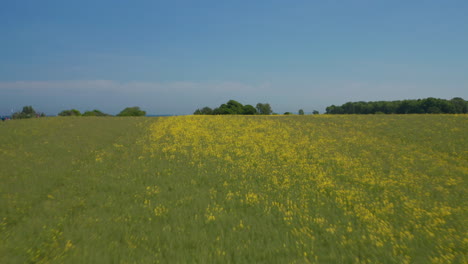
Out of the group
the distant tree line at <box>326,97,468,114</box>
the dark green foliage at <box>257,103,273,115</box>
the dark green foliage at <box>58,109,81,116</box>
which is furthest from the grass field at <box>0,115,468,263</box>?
the dark green foliage at <box>257,103,273,115</box>

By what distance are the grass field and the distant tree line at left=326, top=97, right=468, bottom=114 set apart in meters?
71.4

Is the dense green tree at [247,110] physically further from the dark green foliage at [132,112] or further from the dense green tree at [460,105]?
the dense green tree at [460,105]

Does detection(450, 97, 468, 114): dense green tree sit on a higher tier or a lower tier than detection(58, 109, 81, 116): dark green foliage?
higher

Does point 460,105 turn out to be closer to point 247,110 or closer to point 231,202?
point 247,110

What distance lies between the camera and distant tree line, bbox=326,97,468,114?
77.7 m

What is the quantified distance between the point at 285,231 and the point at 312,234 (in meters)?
1.00

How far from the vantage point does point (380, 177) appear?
1544cm

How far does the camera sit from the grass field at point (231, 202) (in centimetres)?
762

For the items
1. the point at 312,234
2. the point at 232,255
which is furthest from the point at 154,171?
the point at 312,234

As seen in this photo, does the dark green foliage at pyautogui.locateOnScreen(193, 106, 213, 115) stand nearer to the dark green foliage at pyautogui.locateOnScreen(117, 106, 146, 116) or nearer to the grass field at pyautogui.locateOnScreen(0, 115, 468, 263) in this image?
the dark green foliage at pyautogui.locateOnScreen(117, 106, 146, 116)

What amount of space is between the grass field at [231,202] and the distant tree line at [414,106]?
71.4 meters

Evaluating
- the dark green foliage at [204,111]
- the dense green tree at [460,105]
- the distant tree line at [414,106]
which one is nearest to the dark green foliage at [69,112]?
the dark green foliage at [204,111]

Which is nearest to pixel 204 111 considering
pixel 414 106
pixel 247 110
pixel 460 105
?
pixel 247 110

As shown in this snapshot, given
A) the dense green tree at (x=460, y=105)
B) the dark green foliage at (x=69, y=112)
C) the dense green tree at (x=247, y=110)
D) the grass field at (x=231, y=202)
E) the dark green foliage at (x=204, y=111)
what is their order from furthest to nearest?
the dark green foliage at (x=204, y=111) → the dense green tree at (x=247, y=110) → the dark green foliage at (x=69, y=112) → the dense green tree at (x=460, y=105) → the grass field at (x=231, y=202)
